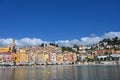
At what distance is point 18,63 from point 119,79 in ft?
522

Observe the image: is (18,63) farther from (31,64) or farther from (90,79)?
(90,79)

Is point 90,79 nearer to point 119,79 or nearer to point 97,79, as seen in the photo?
point 97,79

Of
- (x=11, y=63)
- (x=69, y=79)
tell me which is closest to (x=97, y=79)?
(x=69, y=79)

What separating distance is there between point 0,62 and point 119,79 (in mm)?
158216

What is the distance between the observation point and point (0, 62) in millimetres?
195875

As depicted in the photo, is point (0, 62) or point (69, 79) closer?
point (69, 79)

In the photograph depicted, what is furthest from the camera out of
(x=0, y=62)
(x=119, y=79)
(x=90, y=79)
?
(x=0, y=62)

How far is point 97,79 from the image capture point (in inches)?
1876

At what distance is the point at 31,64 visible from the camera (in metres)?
200

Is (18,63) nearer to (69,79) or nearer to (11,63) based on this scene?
(11,63)

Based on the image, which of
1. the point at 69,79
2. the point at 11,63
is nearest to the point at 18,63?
the point at 11,63

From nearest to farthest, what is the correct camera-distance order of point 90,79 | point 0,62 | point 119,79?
1. point 119,79
2. point 90,79
3. point 0,62

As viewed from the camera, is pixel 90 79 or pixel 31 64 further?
pixel 31 64

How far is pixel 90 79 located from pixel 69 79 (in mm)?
3644
